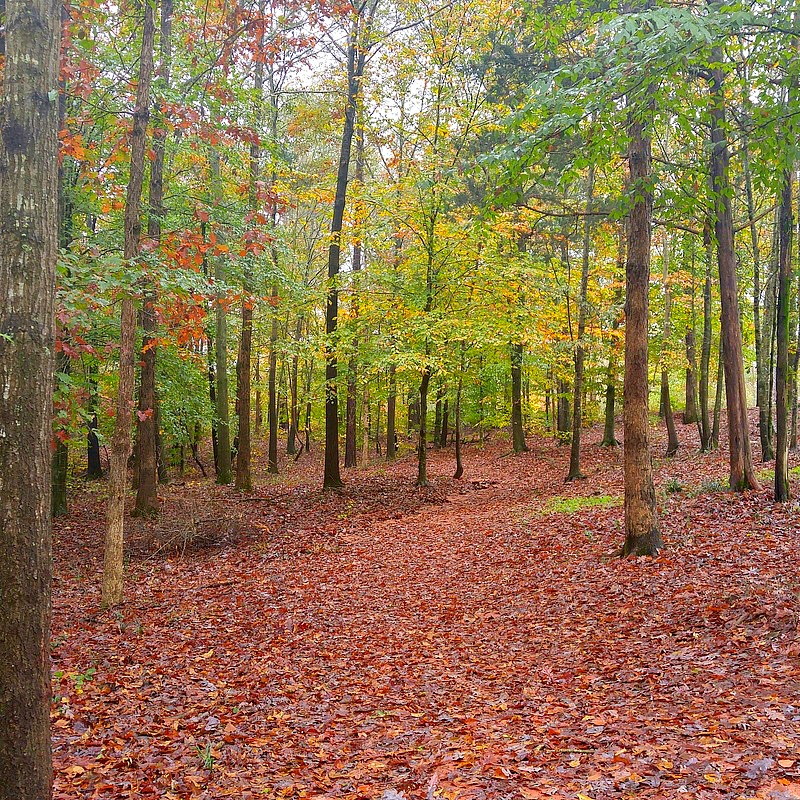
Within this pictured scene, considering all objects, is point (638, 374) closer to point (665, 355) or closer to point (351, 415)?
point (665, 355)

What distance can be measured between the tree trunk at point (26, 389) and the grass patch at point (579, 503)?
11223 mm

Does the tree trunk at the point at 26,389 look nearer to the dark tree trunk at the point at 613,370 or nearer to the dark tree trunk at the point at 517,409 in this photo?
the dark tree trunk at the point at 613,370

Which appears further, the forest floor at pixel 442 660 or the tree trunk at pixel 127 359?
the tree trunk at pixel 127 359

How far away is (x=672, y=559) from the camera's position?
855 cm

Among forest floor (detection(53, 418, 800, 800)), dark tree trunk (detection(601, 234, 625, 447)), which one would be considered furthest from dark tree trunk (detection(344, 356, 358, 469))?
dark tree trunk (detection(601, 234, 625, 447))

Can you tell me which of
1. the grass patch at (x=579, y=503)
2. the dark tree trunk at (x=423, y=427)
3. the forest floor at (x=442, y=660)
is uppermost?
the dark tree trunk at (x=423, y=427)

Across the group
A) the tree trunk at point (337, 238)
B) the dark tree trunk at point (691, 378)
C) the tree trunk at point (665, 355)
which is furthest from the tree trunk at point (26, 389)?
the dark tree trunk at point (691, 378)

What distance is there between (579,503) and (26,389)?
1230 centimetres

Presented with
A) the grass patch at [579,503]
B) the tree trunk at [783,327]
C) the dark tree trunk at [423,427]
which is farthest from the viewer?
the dark tree trunk at [423,427]

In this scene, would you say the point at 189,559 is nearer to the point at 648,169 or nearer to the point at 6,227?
the point at 6,227

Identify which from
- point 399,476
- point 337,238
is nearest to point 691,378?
point 399,476

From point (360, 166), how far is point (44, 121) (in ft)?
62.7

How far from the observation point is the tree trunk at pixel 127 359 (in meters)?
7.95

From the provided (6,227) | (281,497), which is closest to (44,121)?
(6,227)
